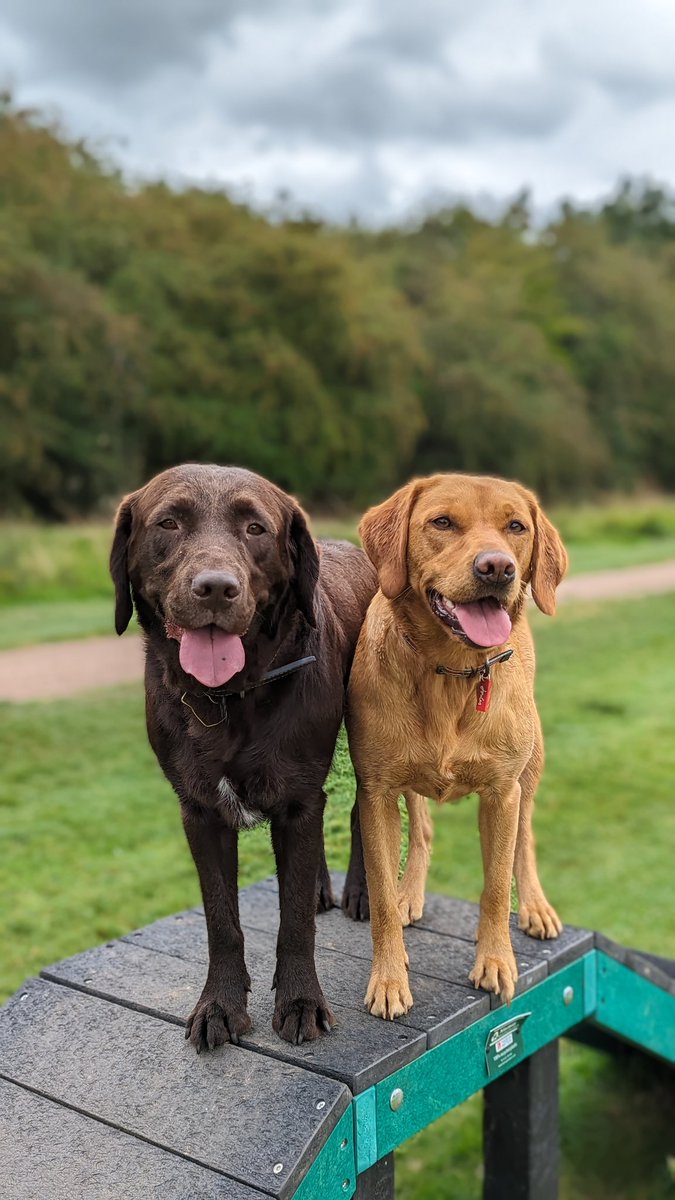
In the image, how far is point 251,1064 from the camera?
287 cm

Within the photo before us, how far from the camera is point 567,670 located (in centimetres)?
1179

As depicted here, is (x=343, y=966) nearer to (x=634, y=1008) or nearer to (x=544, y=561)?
(x=634, y=1008)

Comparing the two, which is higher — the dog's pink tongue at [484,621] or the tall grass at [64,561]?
the dog's pink tongue at [484,621]

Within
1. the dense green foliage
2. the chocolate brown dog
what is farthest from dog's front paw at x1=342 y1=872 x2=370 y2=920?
the dense green foliage

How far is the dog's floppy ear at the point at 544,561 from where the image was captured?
9.25 ft

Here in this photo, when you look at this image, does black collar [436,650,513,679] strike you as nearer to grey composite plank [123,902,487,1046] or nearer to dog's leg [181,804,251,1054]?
dog's leg [181,804,251,1054]

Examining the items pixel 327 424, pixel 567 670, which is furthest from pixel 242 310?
pixel 567 670

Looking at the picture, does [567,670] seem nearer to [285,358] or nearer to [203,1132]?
[203,1132]

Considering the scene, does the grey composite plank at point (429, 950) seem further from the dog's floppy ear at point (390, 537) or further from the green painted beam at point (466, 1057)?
the dog's floppy ear at point (390, 537)

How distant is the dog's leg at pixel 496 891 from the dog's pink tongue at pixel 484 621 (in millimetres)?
567

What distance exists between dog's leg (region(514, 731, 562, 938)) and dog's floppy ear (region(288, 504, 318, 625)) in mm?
922

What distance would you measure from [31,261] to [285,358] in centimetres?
890

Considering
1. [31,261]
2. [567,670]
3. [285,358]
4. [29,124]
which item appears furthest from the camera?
[285,358]

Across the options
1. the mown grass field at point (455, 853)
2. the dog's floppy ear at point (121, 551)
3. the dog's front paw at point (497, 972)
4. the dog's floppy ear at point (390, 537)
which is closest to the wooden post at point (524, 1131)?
the mown grass field at point (455, 853)
